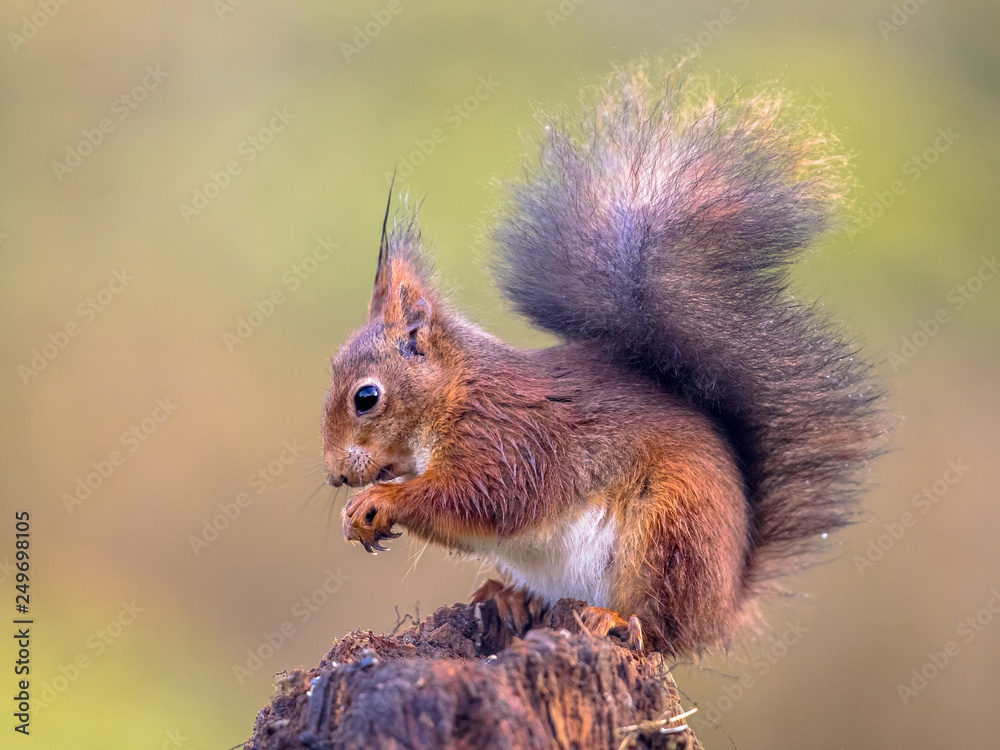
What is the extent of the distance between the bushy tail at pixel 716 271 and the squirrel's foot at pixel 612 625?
0.63 meters

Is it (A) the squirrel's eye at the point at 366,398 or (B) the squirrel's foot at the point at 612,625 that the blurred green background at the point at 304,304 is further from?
(B) the squirrel's foot at the point at 612,625

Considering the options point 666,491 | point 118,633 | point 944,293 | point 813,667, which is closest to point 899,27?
point 944,293

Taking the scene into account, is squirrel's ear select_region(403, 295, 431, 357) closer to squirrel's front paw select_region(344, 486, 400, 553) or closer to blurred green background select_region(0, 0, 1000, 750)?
squirrel's front paw select_region(344, 486, 400, 553)

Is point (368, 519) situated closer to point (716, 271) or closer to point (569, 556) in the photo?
point (569, 556)

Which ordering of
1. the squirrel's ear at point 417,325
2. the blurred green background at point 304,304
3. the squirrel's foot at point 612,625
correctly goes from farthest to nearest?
the blurred green background at point 304,304 < the squirrel's ear at point 417,325 < the squirrel's foot at point 612,625

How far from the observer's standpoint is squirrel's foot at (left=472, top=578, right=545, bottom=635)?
2.24 m

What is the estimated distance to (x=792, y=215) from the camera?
2.17 meters

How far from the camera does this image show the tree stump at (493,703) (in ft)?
4.21

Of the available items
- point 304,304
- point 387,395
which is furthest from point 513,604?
point 304,304

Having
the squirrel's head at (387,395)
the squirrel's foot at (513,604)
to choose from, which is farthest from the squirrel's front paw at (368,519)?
the squirrel's foot at (513,604)

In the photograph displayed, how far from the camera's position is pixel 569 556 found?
215 centimetres

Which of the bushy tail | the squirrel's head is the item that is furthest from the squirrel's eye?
the bushy tail

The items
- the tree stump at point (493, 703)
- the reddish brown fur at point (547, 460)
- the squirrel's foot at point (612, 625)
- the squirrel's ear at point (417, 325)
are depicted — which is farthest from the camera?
the squirrel's ear at point (417, 325)

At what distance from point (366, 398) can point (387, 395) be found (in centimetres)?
5
